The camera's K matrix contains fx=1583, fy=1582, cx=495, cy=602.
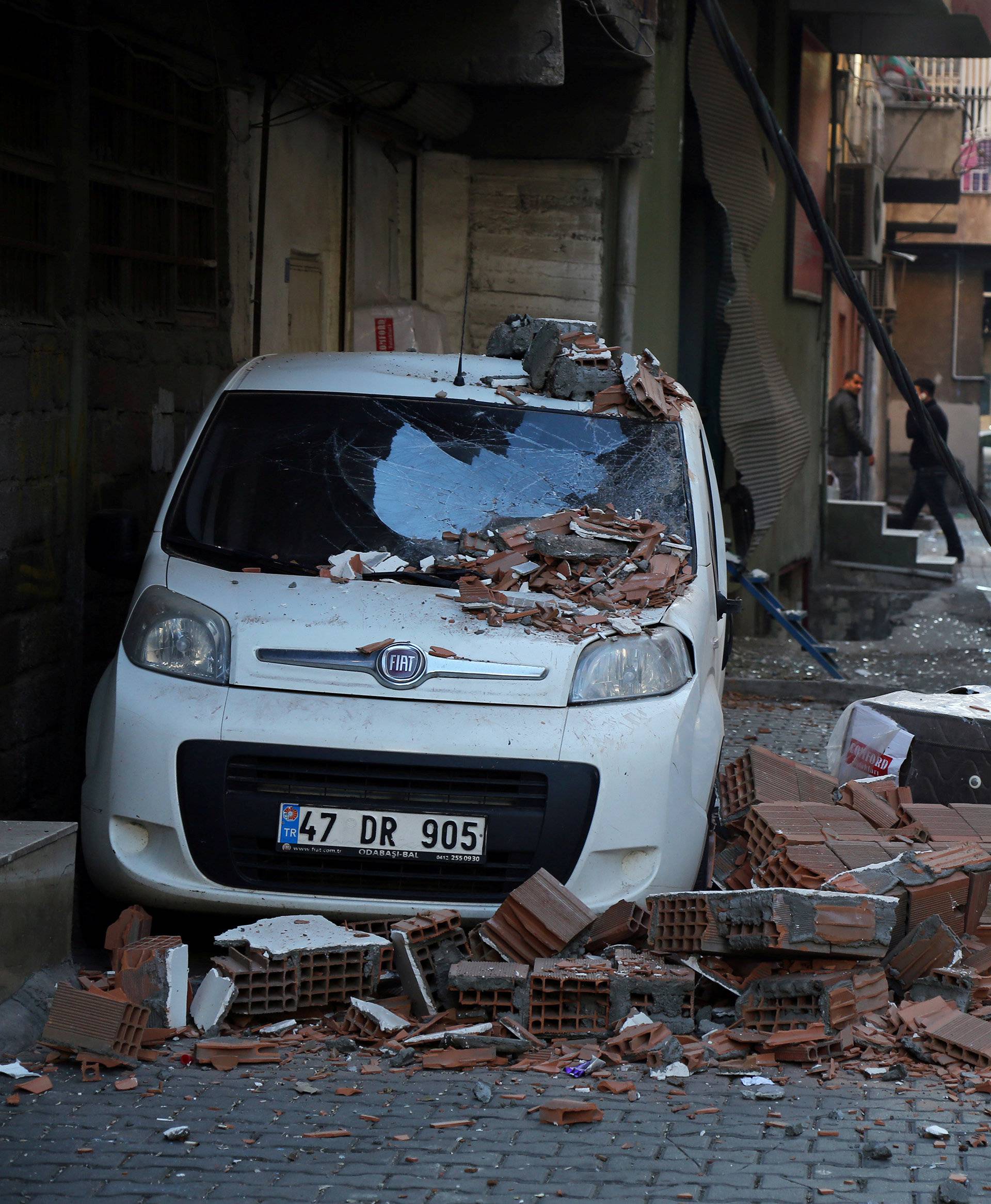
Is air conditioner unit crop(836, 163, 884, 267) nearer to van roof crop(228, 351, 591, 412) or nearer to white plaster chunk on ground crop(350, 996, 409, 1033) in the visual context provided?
van roof crop(228, 351, 591, 412)

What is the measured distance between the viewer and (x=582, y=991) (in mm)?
4219

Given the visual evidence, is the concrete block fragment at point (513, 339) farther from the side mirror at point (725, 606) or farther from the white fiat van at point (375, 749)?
the white fiat van at point (375, 749)

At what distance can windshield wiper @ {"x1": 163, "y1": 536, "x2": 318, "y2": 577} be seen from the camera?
5.11 meters

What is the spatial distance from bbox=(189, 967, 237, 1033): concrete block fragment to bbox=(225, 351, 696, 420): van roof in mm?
2384

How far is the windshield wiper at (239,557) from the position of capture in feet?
16.8

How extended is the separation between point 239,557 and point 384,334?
583 cm

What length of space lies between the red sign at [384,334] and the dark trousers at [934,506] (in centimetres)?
1162

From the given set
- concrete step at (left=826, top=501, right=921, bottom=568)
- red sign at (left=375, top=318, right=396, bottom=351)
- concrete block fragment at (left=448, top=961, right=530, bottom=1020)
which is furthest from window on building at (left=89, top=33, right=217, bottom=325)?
concrete step at (left=826, top=501, right=921, bottom=568)

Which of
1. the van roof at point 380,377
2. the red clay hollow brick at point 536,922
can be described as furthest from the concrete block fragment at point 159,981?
the van roof at point 380,377

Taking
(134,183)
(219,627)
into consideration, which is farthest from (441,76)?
(219,627)

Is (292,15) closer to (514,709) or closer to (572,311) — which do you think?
(572,311)

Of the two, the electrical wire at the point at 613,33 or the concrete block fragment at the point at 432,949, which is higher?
the electrical wire at the point at 613,33

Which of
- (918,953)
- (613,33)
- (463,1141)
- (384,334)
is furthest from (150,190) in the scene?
(463,1141)

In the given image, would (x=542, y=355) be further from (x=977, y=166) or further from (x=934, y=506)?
(x=977, y=166)
